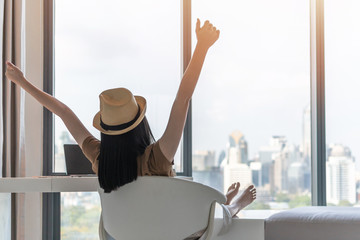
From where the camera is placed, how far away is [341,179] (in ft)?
15.3

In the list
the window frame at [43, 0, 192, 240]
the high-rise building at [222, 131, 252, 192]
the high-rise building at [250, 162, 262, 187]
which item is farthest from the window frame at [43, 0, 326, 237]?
the high-rise building at [250, 162, 262, 187]

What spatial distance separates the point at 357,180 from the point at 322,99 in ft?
2.36

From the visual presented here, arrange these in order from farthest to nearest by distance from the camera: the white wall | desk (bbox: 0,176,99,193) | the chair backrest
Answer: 1. the white wall
2. desk (bbox: 0,176,99,193)
3. the chair backrest

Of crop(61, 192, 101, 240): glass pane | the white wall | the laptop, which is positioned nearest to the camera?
the laptop

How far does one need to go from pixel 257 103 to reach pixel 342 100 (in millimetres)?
709

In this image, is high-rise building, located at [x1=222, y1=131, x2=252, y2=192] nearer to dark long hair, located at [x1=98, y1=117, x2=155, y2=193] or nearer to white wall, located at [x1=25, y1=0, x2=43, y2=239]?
white wall, located at [x1=25, y1=0, x2=43, y2=239]

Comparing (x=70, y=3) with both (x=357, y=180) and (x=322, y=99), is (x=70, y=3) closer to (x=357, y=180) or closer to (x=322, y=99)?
(x=322, y=99)

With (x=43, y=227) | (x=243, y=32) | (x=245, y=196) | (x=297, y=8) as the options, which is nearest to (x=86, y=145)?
(x=245, y=196)

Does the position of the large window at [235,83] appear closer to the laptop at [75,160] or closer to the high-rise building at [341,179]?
the high-rise building at [341,179]

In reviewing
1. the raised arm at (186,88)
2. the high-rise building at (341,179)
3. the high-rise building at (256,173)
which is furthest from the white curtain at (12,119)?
the high-rise building at (341,179)

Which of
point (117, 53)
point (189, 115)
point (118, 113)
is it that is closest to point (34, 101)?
point (117, 53)

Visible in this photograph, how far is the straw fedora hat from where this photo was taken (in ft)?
7.21

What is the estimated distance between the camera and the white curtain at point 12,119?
400 centimetres

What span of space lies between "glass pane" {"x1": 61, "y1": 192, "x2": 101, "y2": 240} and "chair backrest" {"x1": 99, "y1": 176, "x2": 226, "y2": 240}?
2.47 meters
